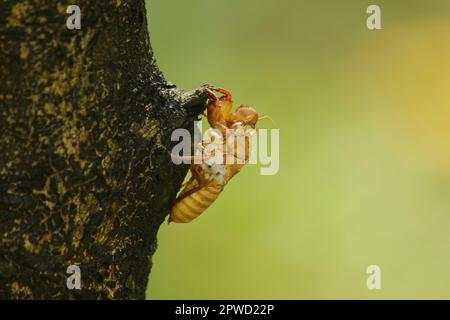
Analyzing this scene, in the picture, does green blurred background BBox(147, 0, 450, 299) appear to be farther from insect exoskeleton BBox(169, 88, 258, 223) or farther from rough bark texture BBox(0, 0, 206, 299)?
rough bark texture BBox(0, 0, 206, 299)

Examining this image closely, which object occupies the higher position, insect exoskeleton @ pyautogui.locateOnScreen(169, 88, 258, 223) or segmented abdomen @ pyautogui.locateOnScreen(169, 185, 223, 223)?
insect exoskeleton @ pyautogui.locateOnScreen(169, 88, 258, 223)

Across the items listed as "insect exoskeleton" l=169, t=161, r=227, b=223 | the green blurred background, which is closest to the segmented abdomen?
"insect exoskeleton" l=169, t=161, r=227, b=223

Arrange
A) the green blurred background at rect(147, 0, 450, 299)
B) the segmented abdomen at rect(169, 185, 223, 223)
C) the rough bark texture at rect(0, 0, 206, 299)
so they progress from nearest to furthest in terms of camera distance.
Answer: the rough bark texture at rect(0, 0, 206, 299) → the segmented abdomen at rect(169, 185, 223, 223) → the green blurred background at rect(147, 0, 450, 299)

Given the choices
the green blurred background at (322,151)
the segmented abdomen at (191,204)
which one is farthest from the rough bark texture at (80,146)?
the green blurred background at (322,151)

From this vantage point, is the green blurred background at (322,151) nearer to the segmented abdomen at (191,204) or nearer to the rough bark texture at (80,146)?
the segmented abdomen at (191,204)

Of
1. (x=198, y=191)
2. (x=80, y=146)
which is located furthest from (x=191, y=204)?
(x=80, y=146)
